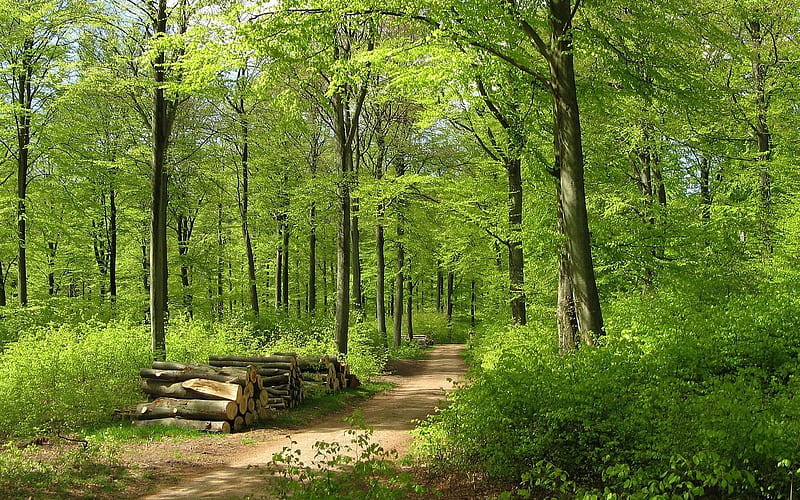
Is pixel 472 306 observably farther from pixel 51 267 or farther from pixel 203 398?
pixel 203 398

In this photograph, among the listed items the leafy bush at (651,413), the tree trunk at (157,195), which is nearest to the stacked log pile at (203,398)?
the tree trunk at (157,195)

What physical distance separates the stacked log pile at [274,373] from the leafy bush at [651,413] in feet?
17.1

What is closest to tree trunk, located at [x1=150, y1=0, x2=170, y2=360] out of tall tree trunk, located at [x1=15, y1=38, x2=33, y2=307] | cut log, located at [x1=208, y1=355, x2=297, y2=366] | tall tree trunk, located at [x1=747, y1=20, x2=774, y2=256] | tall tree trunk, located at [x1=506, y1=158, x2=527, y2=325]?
cut log, located at [x1=208, y1=355, x2=297, y2=366]

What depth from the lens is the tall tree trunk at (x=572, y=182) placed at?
30.0 ft

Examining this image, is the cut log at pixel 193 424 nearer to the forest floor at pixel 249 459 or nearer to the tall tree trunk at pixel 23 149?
the forest floor at pixel 249 459

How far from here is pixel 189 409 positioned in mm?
10188

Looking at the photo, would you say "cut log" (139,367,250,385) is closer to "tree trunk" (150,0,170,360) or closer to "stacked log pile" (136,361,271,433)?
"stacked log pile" (136,361,271,433)

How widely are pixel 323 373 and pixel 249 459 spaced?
6.05 m

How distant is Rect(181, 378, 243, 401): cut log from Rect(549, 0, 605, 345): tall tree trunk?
632 centimetres

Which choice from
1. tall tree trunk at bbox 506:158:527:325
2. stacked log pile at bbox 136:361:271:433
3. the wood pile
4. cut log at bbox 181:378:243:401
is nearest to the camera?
stacked log pile at bbox 136:361:271:433

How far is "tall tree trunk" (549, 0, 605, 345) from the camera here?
9.14 meters

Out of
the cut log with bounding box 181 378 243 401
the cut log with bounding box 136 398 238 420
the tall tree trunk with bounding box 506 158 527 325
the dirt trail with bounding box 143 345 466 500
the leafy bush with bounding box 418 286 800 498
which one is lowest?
the dirt trail with bounding box 143 345 466 500

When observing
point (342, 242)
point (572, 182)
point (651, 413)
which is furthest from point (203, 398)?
point (651, 413)

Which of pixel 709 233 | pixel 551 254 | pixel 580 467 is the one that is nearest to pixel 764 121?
pixel 709 233
